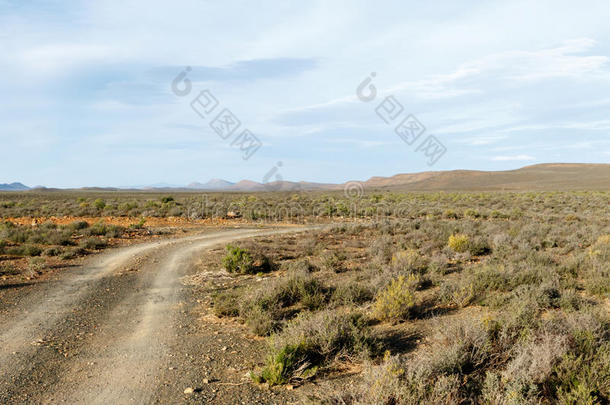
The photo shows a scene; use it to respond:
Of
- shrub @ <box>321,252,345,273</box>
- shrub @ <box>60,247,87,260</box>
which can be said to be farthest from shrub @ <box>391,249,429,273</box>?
shrub @ <box>60,247,87,260</box>

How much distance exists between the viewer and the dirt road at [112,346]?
493cm

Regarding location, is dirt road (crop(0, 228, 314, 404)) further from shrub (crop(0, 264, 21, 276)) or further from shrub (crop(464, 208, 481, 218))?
shrub (crop(464, 208, 481, 218))

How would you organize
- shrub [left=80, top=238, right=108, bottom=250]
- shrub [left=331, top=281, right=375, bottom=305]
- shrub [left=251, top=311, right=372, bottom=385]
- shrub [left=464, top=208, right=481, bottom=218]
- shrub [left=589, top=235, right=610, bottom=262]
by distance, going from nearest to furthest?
shrub [left=251, top=311, right=372, bottom=385] < shrub [left=331, top=281, right=375, bottom=305] < shrub [left=589, top=235, right=610, bottom=262] < shrub [left=80, top=238, right=108, bottom=250] < shrub [left=464, top=208, right=481, bottom=218]

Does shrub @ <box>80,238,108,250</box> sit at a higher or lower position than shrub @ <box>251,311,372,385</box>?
higher

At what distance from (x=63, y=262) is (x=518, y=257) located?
50.5ft

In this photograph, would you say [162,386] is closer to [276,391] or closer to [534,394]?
[276,391]

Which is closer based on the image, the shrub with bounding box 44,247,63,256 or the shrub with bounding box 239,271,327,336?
the shrub with bounding box 239,271,327,336

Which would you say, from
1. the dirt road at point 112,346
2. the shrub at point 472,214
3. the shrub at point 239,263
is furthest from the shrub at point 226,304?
the shrub at point 472,214

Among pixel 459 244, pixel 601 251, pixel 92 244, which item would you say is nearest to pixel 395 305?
pixel 459 244

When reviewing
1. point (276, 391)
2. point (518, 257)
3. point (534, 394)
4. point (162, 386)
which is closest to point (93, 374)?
point (162, 386)

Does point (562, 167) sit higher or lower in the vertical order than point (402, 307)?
higher

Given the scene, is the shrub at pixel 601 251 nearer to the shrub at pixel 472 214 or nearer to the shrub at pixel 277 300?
the shrub at pixel 277 300

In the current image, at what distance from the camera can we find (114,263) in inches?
522

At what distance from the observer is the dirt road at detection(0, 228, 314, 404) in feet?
16.2
